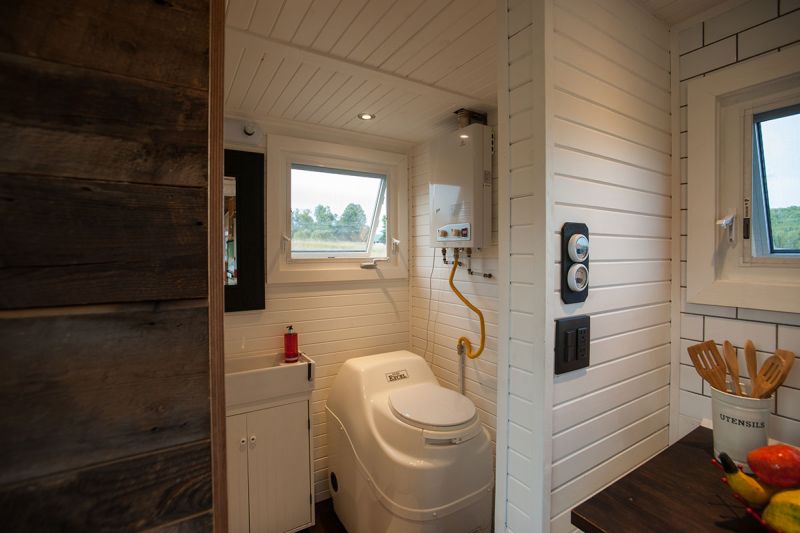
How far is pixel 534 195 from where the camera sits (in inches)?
37.5

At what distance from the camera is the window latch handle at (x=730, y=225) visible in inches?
44.6

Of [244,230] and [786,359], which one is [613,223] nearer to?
[786,359]

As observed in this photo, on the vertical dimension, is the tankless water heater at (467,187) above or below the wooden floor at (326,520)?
above

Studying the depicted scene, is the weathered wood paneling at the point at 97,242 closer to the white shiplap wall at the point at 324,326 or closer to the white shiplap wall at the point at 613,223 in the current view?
the white shiplap wall at the point at 613,223

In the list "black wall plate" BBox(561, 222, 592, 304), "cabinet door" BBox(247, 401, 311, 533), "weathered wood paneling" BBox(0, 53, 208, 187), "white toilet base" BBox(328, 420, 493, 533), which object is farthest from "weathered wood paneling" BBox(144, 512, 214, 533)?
"cabinet door" BBox(247, 401, 311, 533)

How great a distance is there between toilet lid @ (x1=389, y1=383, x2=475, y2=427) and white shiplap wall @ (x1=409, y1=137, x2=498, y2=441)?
31 centimetres

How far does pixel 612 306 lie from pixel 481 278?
100 cm

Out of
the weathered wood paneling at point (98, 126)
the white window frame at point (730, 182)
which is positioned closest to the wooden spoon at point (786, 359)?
the white window frame at point (730, 182)

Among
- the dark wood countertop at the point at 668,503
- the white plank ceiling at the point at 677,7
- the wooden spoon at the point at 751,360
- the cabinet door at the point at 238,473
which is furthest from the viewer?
the cabinet door at the point at 238,473

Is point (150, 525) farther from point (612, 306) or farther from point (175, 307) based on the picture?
point (612, 306)

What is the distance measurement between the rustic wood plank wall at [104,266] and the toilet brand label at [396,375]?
5.03ft

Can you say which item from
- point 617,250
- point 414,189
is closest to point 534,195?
point 617,250

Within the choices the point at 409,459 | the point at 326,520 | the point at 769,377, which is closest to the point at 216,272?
the point at 409,459

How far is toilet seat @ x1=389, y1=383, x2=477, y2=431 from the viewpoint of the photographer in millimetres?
1590
